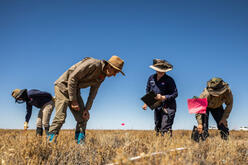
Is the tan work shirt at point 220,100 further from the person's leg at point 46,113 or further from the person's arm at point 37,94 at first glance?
the person's arm at point 37,94

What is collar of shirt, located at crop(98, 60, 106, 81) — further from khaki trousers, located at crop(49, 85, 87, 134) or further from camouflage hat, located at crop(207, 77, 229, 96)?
camouflage hat, located at crop(207, 77, 229, 96)

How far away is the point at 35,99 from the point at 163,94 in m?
3.41

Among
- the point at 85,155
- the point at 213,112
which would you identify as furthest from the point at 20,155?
the point at 213,112

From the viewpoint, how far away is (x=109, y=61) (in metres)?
3.96

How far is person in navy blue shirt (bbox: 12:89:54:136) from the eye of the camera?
19.8 ft

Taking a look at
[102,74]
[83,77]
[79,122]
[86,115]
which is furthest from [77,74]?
[79,122]

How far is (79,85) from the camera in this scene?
420 cm

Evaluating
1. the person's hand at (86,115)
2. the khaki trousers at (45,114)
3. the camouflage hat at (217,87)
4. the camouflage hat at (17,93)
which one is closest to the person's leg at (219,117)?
the camouflage hat at (217,87)

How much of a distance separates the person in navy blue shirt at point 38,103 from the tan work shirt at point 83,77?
2148mm

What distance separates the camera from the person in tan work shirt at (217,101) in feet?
18.0

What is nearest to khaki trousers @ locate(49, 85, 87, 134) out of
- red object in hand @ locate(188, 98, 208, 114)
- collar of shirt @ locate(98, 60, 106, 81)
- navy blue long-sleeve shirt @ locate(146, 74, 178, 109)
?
collar of shirt @ locate(98, 60, 106, 81)

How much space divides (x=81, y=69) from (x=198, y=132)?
10.0ft

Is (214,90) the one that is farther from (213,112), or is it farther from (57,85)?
(57,85)

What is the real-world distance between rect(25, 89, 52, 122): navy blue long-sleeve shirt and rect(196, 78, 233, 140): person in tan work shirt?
401 cm
